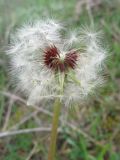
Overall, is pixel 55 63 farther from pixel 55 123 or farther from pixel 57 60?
pixel 55 123

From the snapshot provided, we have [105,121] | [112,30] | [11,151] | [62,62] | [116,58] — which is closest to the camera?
[62,62]

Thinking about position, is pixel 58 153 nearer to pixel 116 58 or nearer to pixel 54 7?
pixel 116 58

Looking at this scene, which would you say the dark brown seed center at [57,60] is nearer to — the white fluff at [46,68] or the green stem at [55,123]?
the white fluff at [46,68]

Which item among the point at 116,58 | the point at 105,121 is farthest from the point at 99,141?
the point at 116,58

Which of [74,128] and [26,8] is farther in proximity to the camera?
[26,8]

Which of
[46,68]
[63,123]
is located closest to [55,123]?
[46,68]

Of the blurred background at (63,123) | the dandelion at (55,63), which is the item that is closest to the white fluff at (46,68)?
the dandelion at (55,63)

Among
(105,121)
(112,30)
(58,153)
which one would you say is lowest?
(58,153)

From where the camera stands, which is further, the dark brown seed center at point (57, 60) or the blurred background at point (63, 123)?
the blurred background at point (63, 123)
